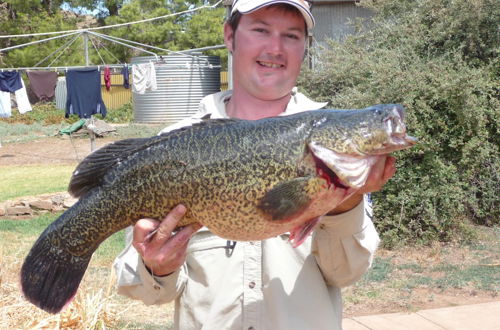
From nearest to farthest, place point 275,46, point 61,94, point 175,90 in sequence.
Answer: point 275,46 → point 175,90 → point 61,94

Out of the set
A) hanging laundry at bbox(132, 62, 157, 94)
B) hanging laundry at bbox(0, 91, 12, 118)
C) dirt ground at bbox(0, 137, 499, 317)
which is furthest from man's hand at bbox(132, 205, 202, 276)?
hanging laundry at bbox(132, 62, 157, 94)

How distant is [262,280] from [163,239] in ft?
1.71

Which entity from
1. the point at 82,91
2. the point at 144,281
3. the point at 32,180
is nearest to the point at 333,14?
the point at 32,180

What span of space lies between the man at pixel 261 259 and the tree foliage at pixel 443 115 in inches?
197

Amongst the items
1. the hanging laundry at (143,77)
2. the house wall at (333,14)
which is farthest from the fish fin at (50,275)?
the hanging laundry at (143,77)

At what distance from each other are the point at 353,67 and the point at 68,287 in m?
7.23

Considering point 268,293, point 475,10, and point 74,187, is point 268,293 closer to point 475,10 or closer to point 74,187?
point 74,187

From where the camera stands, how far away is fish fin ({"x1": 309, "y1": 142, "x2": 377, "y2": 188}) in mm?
1957

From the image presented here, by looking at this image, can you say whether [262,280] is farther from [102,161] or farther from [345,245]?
[102,161]

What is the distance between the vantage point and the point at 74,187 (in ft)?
7.38

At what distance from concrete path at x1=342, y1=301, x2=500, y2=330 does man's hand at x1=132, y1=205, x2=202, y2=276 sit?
3131mm

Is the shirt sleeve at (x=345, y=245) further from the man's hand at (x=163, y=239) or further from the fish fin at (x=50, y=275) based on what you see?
the fish fin at (x=50, y=275)

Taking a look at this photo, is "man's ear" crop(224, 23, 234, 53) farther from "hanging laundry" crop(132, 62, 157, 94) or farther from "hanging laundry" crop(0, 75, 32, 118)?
"hanging laundry" crop(132, 62, 157, 94)

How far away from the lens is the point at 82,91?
61.5 feet
